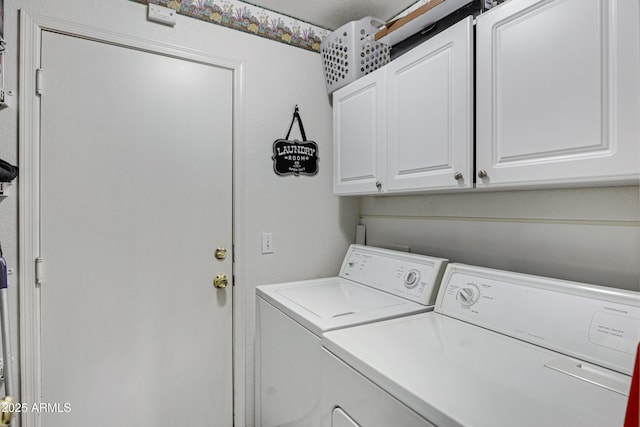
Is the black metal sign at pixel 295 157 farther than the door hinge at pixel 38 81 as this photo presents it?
Yes

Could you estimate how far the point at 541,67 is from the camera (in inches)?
41.6

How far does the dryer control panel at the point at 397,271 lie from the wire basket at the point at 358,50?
1.01 meters

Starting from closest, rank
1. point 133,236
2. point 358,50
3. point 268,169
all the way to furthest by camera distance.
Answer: point 133,236, point 358,50, point 268,169

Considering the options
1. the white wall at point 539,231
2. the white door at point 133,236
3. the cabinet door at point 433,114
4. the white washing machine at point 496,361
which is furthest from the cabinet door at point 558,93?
the white door at point 133,236

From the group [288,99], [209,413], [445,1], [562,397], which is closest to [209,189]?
[288,99]

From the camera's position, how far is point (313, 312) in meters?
1.44


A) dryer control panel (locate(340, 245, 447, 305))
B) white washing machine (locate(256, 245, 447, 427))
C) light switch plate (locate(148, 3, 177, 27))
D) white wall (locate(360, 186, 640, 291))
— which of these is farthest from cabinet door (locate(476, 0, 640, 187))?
light switch plate (locate(148, 3, 177, 27))

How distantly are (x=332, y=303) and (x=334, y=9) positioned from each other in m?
1.62

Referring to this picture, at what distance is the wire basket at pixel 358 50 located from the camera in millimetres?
1816

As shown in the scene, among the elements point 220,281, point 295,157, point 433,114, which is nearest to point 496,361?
point 433,114

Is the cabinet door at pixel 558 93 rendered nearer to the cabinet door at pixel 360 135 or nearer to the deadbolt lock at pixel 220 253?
the cabinet door at pixel 360 135

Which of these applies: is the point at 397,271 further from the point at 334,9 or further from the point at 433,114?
the point at 334,9

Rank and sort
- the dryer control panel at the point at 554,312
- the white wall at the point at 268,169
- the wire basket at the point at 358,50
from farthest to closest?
the wire basket at the point at 358,50 < the white wall at the point at 268,169 < the dryer control panel at the point at 554,312

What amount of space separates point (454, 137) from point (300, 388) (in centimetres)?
120
